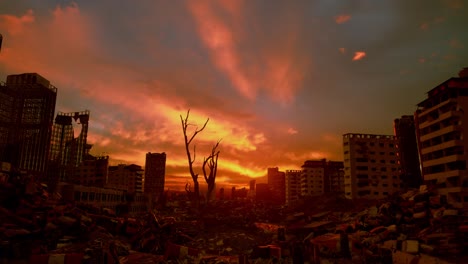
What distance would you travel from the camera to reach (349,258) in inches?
655

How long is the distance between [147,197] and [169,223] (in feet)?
186

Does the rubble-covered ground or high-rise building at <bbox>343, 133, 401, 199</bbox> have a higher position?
high-rise building at <bbox>343, 133, 401, 199</bbox>

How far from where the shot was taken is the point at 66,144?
126m

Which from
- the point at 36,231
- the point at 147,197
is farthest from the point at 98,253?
the point at 147,197

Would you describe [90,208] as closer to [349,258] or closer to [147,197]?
[349,258]

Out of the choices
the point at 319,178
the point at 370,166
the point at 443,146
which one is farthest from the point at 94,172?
the point at 443,146

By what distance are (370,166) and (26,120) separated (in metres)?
107

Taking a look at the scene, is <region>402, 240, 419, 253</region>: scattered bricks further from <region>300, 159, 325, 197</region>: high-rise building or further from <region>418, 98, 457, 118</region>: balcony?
<region>300, 159, 325, 197</region>: high-rise building

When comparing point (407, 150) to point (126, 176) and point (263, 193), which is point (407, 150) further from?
point (126, 176)

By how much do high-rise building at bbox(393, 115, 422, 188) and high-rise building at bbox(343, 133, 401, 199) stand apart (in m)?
6.06

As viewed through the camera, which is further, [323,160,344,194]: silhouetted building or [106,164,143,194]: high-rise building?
[106,164,143,194]: high-rise building

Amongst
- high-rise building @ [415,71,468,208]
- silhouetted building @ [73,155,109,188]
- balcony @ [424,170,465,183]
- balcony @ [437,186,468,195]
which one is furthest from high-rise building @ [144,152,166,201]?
balcony @ [437,186,468,195]

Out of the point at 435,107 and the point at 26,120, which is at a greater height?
the point at 26,120

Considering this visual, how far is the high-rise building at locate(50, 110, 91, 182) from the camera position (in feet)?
402
